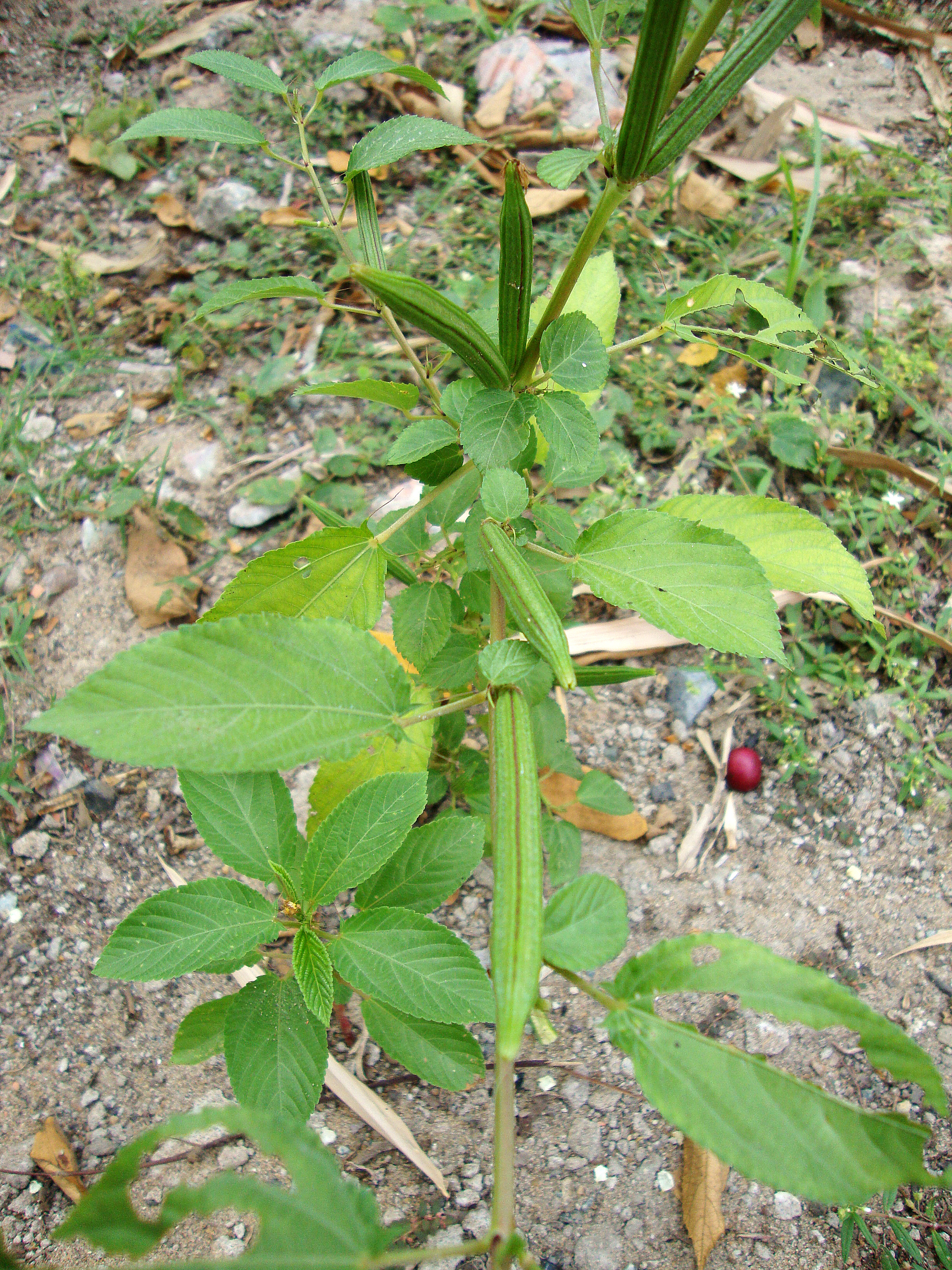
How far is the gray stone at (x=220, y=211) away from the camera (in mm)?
3189

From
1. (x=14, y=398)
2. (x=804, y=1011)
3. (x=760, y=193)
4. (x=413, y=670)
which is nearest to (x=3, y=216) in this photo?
(x=14, y=398)

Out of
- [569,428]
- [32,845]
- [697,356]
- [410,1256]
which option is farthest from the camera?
[697,356]

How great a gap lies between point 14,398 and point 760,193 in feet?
9.92

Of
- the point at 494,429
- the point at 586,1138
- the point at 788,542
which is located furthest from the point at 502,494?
the point at 586,1138

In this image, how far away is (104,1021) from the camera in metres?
1.83

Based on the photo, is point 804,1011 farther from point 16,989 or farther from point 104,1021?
point 16,989

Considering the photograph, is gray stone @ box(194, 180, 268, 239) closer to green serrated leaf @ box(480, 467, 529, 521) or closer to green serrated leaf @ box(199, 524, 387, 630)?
green serrated leaf @ box(199, 524, 387, 630)

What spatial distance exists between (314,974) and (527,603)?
71cm

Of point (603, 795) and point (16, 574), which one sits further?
point (16, 574)

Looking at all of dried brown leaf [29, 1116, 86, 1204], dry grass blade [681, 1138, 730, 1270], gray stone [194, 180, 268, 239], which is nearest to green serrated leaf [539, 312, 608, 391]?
dry grass blade [681, 1138, 730, 1270]

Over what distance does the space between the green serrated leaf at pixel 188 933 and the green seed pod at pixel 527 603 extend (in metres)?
0.69

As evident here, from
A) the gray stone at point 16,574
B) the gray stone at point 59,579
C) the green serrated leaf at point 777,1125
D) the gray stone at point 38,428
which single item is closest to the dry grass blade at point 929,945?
the green serrated leaf at point 777,1125

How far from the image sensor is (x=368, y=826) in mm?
1297

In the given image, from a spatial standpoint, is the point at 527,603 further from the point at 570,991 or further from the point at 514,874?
the point at 570,991
